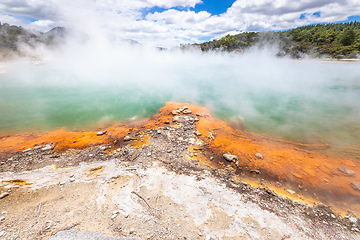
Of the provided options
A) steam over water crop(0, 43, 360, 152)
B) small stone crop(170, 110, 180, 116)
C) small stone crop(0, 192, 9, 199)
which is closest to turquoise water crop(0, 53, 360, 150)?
→ steam over water crop(0, 43, 360, 152)

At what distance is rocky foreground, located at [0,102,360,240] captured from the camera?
3566 millimetres

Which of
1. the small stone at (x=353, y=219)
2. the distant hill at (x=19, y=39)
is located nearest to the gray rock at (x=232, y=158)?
the small stone at (x=353, y=219)

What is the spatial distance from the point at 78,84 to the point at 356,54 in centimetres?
6210

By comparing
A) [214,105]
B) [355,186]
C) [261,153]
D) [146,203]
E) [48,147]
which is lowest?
[355,186]

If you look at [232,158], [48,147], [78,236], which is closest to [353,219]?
[232,158]

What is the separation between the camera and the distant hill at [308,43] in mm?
43150

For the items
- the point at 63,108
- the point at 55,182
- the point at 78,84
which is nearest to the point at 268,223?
the point at 55,182

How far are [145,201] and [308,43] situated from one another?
7586cm

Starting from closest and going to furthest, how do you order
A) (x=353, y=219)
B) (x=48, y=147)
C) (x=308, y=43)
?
(x=353, y=219) → (x=48, y=147) → (x=308, y=43)

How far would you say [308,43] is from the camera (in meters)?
54.5

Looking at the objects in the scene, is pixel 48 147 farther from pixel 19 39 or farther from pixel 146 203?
pixel 19 39

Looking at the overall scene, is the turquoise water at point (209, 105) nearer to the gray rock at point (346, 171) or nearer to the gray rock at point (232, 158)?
the gray rock at point (346, 171)

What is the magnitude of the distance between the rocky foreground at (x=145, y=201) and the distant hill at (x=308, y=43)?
5642 centimetres

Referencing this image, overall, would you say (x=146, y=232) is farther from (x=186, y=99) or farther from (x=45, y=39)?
(x=45, y=39)
